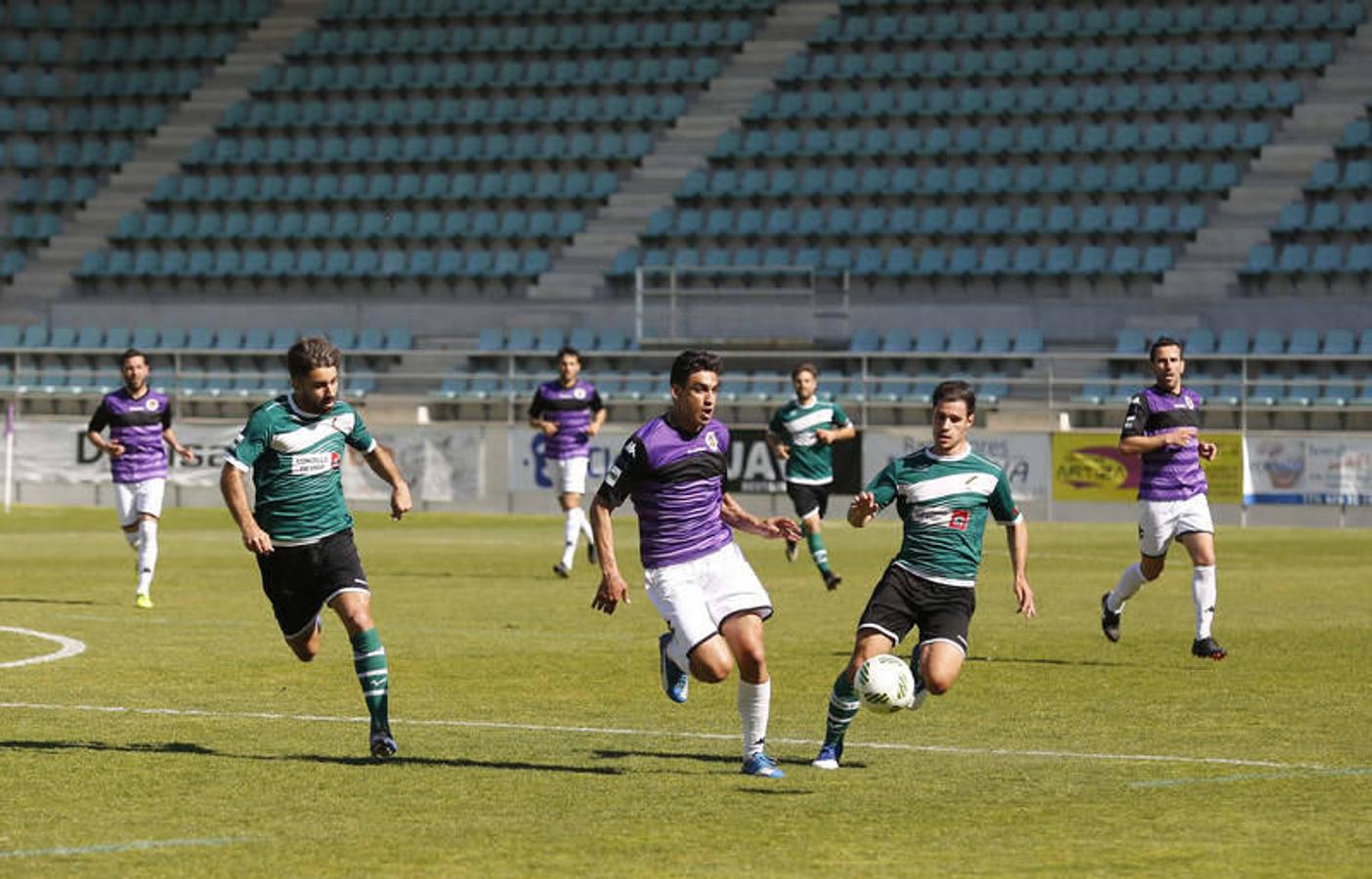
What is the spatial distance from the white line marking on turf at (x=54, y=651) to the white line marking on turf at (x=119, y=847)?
24.9ft

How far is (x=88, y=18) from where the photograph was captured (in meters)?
59.1

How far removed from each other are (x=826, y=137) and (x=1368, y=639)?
32.0m

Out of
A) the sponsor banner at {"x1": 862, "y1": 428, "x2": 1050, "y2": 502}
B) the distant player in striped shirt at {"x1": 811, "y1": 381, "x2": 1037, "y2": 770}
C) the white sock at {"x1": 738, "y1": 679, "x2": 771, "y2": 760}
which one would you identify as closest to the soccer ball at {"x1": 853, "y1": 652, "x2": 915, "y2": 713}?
the distant player in striped shirt at {"x1": 811, "y1": 381, "x2": 1037, "y2": 770}

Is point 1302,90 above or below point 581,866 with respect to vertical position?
above

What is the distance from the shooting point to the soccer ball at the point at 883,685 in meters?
10.9

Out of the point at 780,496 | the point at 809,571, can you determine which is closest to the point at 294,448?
the point at 809,571

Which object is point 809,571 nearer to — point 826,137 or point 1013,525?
point 1013,525

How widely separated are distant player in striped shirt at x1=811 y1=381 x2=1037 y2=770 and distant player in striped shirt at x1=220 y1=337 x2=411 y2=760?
243 centimetres

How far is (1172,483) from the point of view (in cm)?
1800

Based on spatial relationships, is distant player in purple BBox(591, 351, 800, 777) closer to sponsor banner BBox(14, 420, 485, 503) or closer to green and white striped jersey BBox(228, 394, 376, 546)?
green and white striped jersey BBox(228, 394, 376, 546)

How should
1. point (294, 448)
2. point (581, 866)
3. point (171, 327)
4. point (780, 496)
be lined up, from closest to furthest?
1. point (581, 866)
2. point (294, 448)
3. point (780, 496)
4. point (171, 327)

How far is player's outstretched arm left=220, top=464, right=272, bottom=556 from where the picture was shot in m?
11.6

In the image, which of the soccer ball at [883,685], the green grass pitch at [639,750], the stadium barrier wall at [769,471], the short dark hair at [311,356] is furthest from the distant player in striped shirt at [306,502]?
the stadium barrier wall at [769,471]

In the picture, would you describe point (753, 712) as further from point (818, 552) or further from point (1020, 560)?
point (818, 552)
